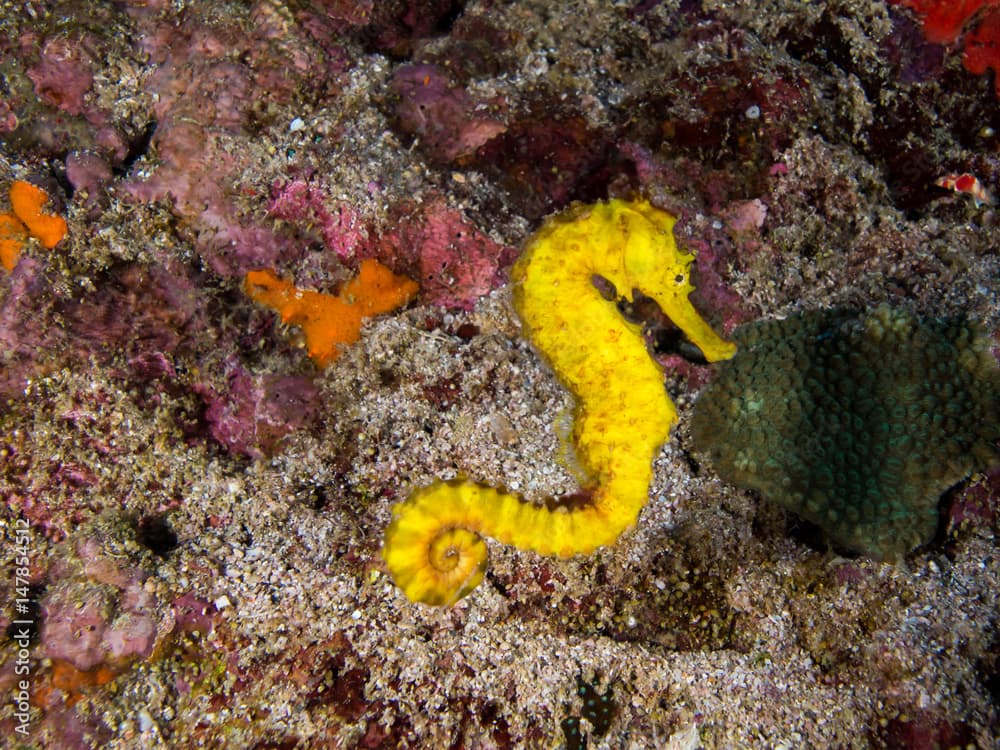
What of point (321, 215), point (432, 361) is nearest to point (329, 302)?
point (321, 215)

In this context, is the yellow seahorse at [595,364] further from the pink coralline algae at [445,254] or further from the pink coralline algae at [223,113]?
the pink coralline algae at [223,113]

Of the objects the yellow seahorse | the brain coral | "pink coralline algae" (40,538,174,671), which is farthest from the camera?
the yellow seahorse

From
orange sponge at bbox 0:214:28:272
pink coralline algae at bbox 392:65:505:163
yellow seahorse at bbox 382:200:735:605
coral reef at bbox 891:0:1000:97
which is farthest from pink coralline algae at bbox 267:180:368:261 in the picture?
coral reef at bbox 891:0:1000:97

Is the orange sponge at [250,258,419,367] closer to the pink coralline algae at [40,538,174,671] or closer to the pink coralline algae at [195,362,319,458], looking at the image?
the pink coralline algae at [195,362,319,458]

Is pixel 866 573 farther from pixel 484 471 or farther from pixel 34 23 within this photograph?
pixel 34 23

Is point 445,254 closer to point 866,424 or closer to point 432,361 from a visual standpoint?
point 432,361

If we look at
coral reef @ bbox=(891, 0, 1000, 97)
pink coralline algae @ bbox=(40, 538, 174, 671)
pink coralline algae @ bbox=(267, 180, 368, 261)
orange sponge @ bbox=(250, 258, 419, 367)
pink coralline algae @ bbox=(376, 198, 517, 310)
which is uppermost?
coral reef @ bbox=(891, 0, 1000, 97)

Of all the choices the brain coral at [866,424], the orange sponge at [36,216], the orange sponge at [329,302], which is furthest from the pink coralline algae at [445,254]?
the orange sponge at [36,216]
